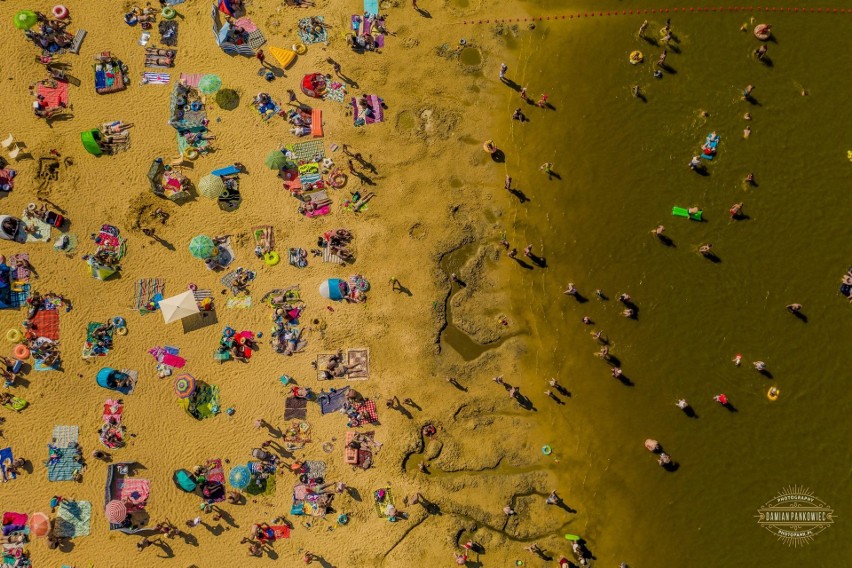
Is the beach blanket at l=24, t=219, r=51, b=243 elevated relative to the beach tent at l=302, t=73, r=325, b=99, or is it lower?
lower

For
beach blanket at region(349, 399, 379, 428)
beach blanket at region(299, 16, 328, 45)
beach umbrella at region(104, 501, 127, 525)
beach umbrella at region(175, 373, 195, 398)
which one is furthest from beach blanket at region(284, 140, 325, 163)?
beach umbrella at region(104, 501, 127, 525)

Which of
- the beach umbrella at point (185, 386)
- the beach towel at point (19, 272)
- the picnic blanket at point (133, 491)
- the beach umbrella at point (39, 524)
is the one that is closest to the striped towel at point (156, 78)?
the beach towel at point (19, 272)

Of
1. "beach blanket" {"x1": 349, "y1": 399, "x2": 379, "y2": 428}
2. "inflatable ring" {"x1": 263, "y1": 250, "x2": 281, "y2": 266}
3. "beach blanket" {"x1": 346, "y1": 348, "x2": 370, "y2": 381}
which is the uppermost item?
"inflatable ring" {"x1": 263, "y1": 250, "x2": 281, "y2": 266}

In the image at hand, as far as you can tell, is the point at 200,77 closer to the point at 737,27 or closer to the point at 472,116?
the point at 472,116

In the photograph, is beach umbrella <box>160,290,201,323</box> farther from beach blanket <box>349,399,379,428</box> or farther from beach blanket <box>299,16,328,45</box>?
beach blanket <box>299,16,328,45</box>

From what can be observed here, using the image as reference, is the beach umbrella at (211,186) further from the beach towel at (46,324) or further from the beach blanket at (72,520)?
the beach blanket at (72,520)

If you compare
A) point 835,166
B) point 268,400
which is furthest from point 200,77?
point 835,166
